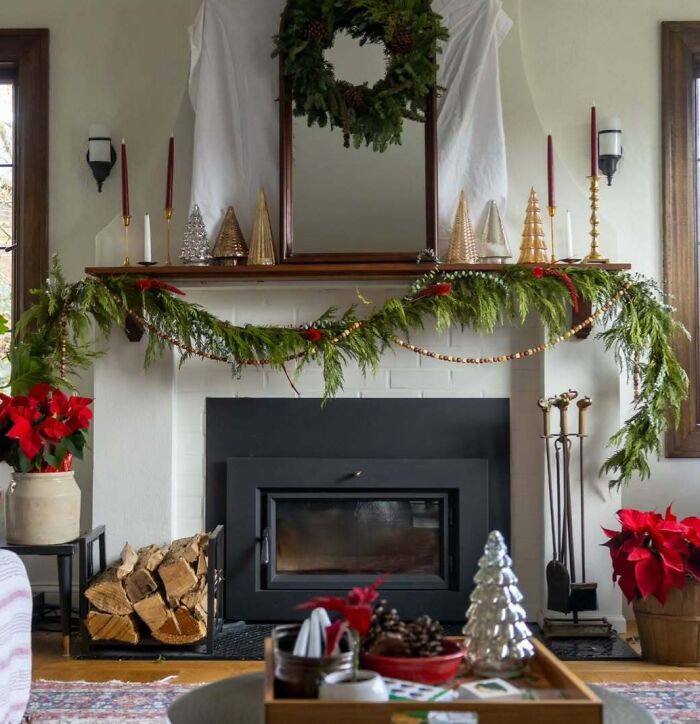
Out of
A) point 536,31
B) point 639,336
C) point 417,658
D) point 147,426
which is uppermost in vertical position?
point 536,31

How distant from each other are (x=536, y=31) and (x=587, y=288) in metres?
1.13

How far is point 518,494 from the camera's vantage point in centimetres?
377

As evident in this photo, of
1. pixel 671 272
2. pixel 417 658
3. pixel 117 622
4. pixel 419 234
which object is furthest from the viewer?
pixel 671 272

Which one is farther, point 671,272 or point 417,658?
point 671,272

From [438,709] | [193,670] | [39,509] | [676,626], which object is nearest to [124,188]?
[39,509]

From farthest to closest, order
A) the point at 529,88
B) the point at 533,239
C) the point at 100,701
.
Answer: the point at 529,88, the point at 533,239, the point at 100,701

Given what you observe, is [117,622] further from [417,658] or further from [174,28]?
[174,28]

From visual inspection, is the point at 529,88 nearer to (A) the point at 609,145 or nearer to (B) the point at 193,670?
(A) the point at 609,145

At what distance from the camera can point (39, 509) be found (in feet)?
11.1

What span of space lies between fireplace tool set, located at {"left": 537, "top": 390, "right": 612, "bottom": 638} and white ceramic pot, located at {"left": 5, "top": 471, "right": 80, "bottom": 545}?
161cm

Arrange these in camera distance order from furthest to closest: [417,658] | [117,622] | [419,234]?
[419,234] → [117,622] → [417,658]

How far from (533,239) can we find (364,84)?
0.79 m

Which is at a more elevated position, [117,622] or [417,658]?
[417,658]

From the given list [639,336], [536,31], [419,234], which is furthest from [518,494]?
[536,31]
